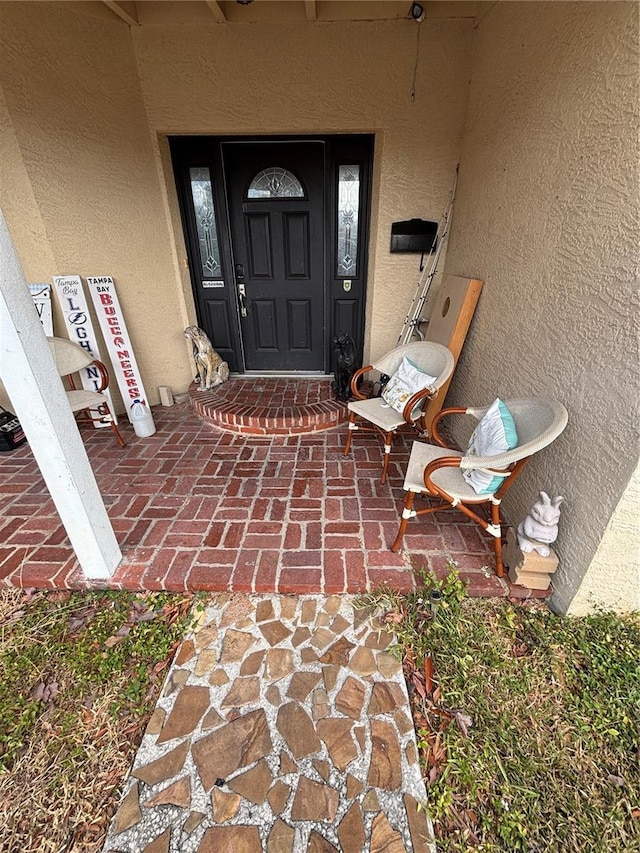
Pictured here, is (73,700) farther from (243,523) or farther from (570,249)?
(570,249)

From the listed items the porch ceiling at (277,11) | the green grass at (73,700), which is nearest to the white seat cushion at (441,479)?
the green grass at (73,700)

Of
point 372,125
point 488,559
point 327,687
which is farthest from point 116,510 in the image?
point 372,125

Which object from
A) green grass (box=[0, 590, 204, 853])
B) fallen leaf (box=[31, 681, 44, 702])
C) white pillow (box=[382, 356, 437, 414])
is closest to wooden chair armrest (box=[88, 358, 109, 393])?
green grass (box=[0, 590, 204, 853])

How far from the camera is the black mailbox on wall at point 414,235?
3400mm

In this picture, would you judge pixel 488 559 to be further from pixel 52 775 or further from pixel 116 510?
pixel 116 510

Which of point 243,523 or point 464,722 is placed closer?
point 464,722

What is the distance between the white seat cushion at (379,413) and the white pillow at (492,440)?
2.16 ft

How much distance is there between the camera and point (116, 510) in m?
2.46

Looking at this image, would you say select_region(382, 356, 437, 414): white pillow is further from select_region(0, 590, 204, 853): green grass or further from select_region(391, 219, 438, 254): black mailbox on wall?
select_region(0, 590, 204, 853): green grass

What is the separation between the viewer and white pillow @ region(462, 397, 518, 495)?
1.79 meters

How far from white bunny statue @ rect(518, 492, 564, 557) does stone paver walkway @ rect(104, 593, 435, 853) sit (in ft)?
2.82

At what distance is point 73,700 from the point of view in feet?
5.04

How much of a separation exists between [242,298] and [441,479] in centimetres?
308

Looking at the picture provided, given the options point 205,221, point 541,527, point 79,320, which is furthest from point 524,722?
point 205,221
